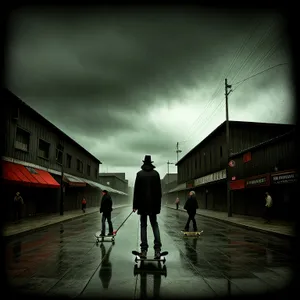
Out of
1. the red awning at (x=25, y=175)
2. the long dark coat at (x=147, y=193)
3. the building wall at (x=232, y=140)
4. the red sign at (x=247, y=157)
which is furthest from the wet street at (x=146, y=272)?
the building wall at (x=232, y=140)

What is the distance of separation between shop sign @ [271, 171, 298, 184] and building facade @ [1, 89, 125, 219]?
15.2m

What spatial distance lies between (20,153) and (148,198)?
1640cm

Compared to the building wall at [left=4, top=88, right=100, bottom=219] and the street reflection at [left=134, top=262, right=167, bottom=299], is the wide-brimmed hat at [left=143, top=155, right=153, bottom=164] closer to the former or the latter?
the street reflection at [left=134, top=262, right=167, bottom=299]

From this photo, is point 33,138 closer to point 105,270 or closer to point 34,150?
point 34,150

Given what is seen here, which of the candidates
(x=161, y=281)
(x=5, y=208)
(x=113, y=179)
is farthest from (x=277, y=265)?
(x=113, y=179)

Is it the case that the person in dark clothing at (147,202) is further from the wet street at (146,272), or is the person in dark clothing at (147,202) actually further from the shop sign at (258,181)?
the shop sign at (258,181)

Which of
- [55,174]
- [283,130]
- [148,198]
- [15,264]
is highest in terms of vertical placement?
[283,130]

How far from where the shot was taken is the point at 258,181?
21047 mm

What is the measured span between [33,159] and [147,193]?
18.6 meters

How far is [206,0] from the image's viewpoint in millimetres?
5223

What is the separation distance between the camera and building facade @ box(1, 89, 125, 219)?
18.6 metres

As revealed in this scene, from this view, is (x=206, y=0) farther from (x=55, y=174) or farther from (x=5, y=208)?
(x=55, y=174)

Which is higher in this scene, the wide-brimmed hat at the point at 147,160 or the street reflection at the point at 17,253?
the wide-brimmed hat at the point at 147,160

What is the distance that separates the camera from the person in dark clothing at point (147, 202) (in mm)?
6715
